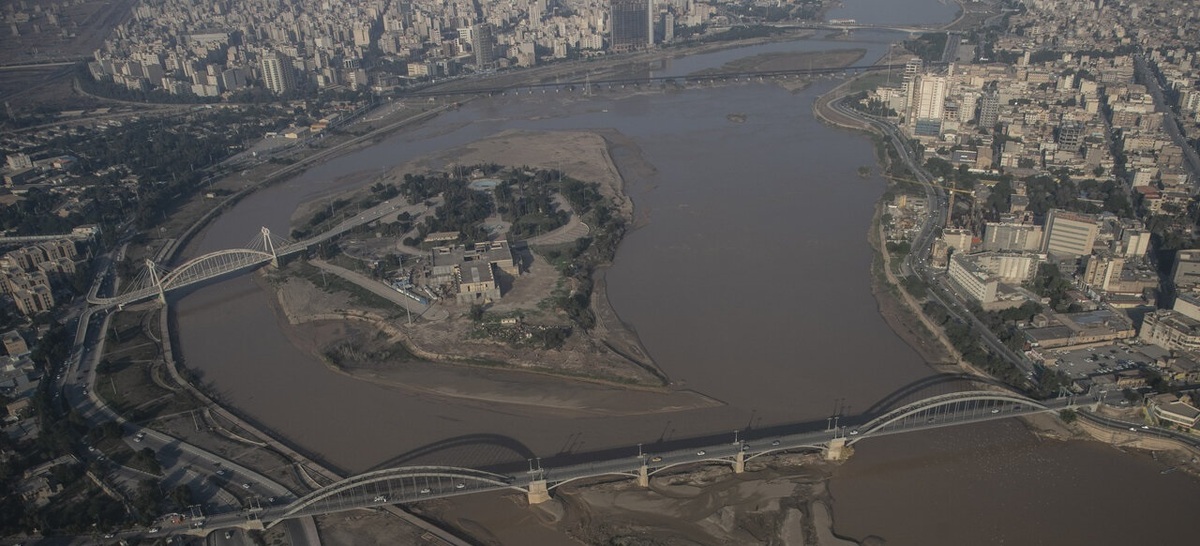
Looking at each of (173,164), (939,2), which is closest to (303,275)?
(173,164)

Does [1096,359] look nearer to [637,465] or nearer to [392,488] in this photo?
[637,465]

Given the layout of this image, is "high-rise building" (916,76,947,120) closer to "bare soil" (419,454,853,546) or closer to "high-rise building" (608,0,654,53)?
"bare soil" (419,454,853,546)

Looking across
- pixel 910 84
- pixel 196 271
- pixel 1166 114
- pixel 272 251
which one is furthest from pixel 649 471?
pixel 1166 114

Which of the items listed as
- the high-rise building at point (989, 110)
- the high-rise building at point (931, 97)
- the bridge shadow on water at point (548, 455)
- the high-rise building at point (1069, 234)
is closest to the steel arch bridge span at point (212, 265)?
the bridge shadow on water at point (548, 455)

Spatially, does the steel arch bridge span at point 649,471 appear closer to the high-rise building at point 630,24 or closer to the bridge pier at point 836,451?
the bridge pier at point 836,451

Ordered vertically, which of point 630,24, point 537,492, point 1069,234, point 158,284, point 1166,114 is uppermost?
point 630,24

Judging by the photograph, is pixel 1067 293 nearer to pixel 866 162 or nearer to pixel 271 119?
pixel 866 162
